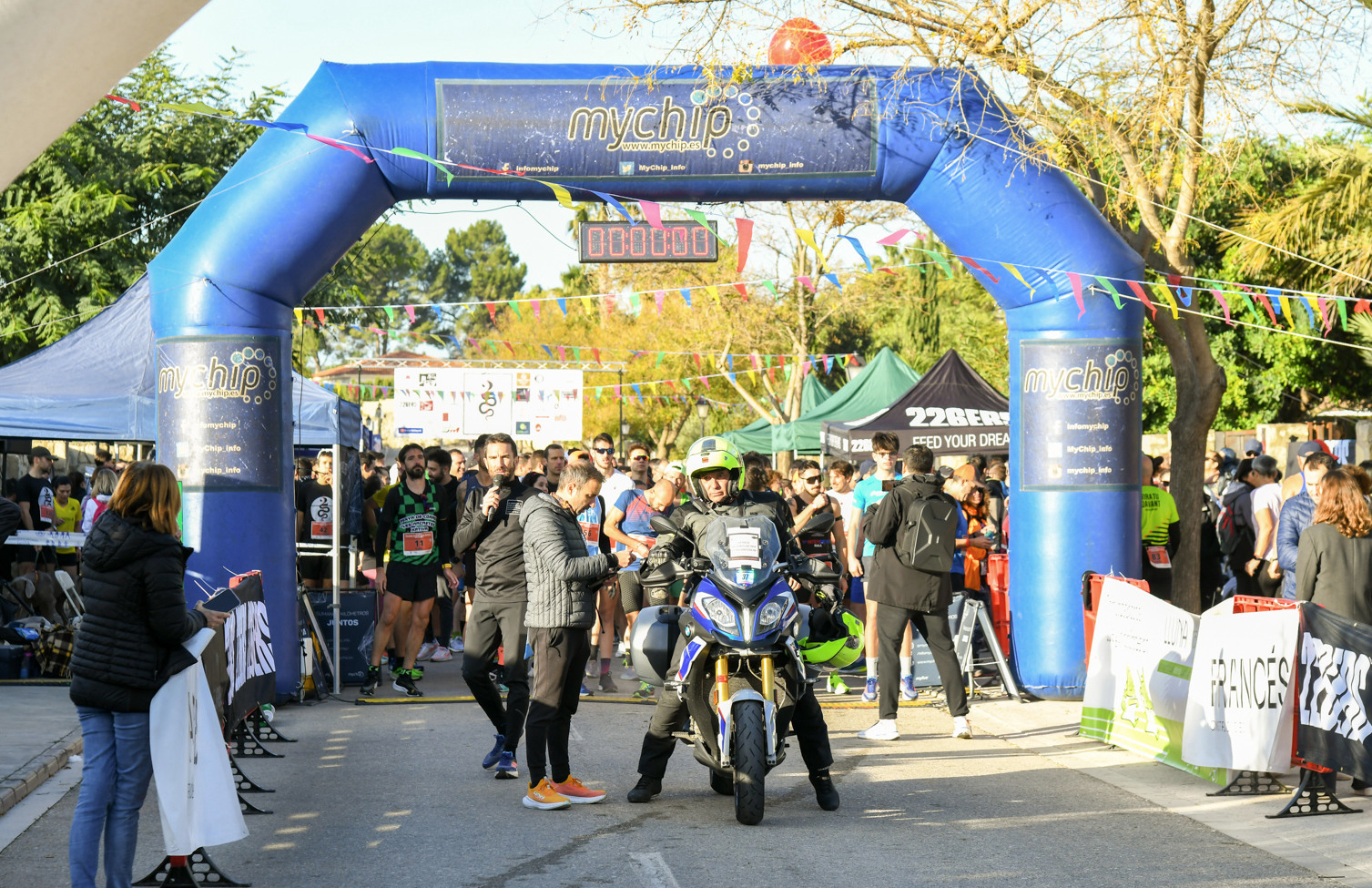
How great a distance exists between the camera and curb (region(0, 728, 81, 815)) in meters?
7.30

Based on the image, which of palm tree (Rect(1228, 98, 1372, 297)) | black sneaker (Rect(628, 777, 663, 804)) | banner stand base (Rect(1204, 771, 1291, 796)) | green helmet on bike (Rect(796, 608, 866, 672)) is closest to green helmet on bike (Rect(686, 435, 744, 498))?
green helmet on bike (Rect(796, 608, 866, 672))

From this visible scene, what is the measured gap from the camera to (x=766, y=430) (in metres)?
35.7

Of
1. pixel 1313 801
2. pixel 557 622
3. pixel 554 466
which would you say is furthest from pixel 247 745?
pixel 1313 801

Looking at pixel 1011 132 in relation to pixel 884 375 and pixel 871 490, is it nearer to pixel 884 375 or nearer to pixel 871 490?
pixel 871 490

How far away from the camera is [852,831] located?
22.2ft

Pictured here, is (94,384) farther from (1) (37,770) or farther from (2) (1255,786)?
(2) (1255,786)

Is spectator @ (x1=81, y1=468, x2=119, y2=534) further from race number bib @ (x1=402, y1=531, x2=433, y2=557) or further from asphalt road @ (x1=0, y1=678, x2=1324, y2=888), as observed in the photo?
asphalt road @ (x1=0, y1=678, x2=1324, y2=888)

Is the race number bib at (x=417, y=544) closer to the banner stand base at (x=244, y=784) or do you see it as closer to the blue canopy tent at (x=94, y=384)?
the blue canopy tent at (x=94, y=384)

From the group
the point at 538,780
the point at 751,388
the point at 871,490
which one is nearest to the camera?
the point at 538,780

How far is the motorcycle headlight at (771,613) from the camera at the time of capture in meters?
6.83

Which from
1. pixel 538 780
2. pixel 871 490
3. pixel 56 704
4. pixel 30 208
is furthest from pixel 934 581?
pixel 30 208

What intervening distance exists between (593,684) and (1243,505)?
6624 mm

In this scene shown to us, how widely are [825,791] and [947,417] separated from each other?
1174 cm

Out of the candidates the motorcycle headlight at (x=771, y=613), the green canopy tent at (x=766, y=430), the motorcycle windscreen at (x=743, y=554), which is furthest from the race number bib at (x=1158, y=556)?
the green canopy tent at (x=766, y=430)
